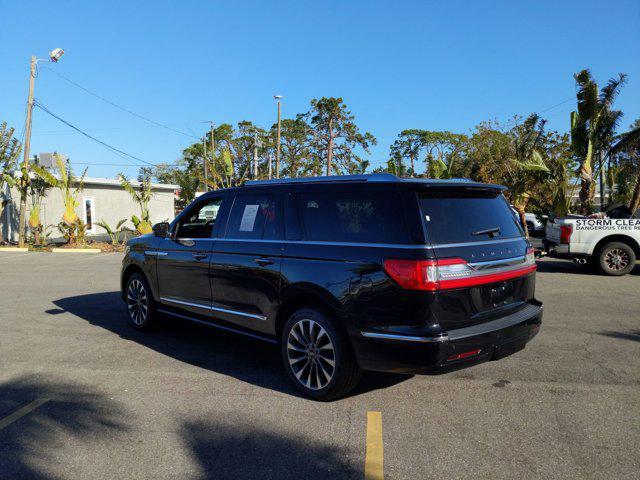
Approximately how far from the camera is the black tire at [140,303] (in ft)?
21.2

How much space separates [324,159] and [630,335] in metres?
44.6

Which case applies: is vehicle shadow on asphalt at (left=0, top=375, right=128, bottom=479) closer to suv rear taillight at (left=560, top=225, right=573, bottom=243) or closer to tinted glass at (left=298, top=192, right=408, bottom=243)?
tinted glass at (left=298, top=192, right=408, bottom=243)

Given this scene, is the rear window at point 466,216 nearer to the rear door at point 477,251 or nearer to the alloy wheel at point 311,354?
the rear door at point 477,251

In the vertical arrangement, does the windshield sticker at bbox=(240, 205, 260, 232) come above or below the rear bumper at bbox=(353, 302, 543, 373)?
above

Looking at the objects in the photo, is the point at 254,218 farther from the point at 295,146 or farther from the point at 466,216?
the point at 295,146

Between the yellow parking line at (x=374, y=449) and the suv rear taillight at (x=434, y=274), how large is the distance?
1073 mm

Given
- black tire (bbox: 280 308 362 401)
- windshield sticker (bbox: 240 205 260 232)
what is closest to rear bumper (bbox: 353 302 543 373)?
black tire (bbox: 280 308 362 401)

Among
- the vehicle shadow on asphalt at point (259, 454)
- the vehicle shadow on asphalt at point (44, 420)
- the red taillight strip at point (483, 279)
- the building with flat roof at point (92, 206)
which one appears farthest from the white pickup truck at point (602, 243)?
the building with flat roof at point (92, 206)

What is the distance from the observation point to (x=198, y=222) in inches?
247

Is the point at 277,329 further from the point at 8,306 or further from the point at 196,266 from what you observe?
the point at 8,306

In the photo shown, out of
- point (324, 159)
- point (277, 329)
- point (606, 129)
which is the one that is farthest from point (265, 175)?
point (277, 329)

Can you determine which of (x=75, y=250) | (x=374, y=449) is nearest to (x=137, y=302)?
(x=374, y=449)

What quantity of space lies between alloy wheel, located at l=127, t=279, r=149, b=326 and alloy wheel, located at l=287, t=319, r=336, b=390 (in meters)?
2.80

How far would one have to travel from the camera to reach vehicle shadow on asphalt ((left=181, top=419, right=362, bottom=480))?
3195 mm
